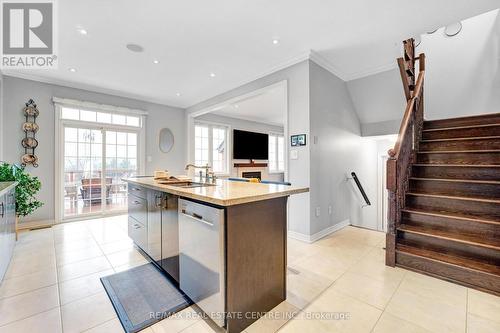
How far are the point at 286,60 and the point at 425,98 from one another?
2.94m

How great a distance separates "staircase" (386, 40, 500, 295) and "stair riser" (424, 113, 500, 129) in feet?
0.05

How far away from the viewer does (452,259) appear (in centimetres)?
208

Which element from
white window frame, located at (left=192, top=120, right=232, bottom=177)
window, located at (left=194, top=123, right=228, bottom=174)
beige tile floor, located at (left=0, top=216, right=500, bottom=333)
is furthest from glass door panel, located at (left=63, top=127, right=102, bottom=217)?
window, located at (left=194, top=123, right=228, bottom=174)

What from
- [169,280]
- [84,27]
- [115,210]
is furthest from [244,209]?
[115,210]

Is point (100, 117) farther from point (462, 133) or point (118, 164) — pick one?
point (462, 133)

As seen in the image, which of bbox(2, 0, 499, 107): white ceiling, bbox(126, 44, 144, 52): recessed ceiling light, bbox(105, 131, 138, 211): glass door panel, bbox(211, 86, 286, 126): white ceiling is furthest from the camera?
bbox(211, 86, 286, 126): white ceiling

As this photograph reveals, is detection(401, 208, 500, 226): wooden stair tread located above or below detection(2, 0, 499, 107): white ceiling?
below

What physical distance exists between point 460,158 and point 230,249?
3246mm

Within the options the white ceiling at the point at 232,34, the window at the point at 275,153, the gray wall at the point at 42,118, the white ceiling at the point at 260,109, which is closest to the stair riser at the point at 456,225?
the white ceiling at the point at 232,34

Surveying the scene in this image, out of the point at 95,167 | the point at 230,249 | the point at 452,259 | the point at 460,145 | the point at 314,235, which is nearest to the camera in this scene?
the point at 230,249

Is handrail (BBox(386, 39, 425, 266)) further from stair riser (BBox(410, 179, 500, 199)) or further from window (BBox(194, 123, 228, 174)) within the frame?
window (BBox(194, 123, 228, 174))

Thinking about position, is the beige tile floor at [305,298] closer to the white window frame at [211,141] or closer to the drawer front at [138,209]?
the drawer front at [138,209]

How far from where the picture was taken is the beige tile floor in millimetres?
1486

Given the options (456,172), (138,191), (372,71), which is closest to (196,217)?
(138,191)
